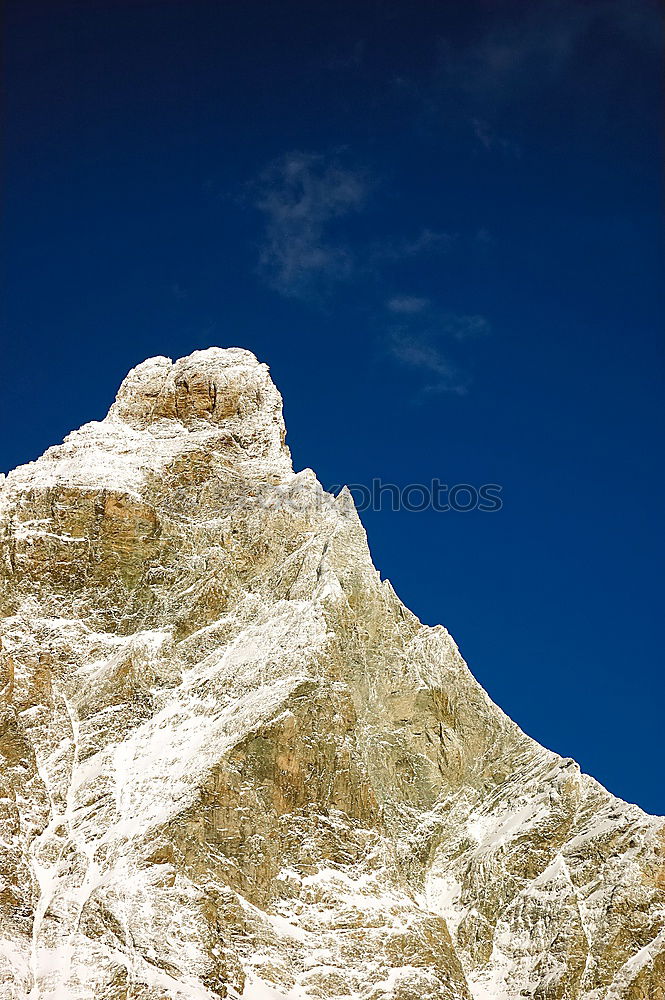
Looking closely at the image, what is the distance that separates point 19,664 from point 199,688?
54.7ft

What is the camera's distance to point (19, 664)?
11831 cm

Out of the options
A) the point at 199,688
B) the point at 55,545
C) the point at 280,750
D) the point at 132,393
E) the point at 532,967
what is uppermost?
the point at 132,393

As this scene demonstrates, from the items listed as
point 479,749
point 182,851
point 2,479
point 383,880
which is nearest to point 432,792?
point 479,749

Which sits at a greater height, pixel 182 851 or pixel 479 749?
pixel 479 749

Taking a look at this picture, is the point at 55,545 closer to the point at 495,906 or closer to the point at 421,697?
the point at 421,697

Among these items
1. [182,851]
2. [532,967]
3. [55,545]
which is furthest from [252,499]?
[532,967]

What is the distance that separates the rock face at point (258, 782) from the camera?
95812 mm

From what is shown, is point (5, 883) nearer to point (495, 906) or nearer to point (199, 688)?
point (199, 688)

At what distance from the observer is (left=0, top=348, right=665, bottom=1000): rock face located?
95812 mm

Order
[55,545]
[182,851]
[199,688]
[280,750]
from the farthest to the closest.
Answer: [55,545]
[199,688]
[280,750]
[182,851]

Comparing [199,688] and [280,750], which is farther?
[199,688]

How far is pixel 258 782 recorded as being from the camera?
103312 mm

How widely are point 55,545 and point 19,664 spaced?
1622 cm

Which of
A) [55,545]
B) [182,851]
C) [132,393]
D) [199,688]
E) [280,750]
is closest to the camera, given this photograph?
[182,851]
